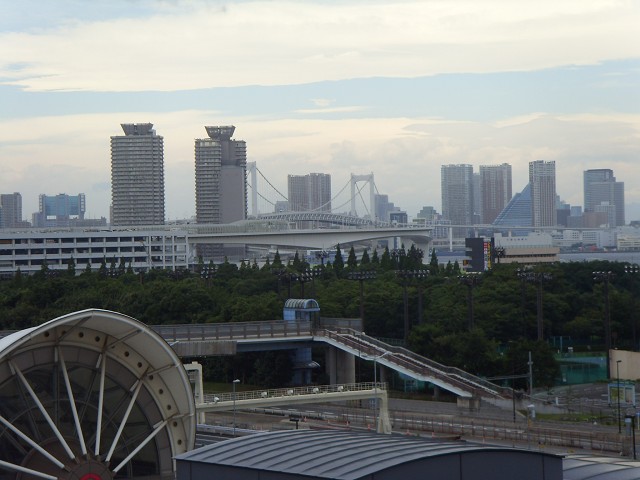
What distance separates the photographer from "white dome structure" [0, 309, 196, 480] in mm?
23625

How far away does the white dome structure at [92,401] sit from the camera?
23.6 metres

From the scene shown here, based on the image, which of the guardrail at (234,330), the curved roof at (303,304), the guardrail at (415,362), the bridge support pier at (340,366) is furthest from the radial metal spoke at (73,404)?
the curved roof at (303,304)

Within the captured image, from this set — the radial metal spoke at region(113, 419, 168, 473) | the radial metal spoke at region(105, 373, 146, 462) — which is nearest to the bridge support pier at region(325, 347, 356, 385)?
the radial metal spoke at region(113, 419, 168, 473)

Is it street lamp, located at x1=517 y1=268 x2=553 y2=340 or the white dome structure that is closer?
the white dome structure

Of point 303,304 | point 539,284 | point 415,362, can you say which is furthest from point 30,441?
point 539,284

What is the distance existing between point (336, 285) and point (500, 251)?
3703 cm

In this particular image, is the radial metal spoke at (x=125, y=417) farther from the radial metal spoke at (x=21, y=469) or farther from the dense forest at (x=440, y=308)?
the dense forest at (x=440, y=308)

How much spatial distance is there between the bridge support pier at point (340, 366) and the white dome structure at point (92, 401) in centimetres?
3343

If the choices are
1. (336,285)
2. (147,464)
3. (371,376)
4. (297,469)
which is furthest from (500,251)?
(297,469)

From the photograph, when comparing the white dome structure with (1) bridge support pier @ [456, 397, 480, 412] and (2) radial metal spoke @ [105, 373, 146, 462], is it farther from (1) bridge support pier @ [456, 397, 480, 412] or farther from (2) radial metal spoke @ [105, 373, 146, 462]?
(1) bridge support pier @ [456, 397, 480, 412]

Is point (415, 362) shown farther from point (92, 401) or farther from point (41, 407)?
point (41, 407)

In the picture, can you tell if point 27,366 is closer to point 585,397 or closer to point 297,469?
point 297,469

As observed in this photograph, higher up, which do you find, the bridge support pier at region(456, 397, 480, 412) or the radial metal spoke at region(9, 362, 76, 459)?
the radial metal spoke at region(9, 362, 76, 459)

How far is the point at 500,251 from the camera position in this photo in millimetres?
114125
